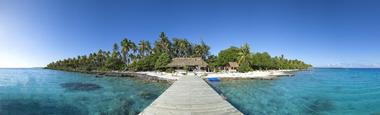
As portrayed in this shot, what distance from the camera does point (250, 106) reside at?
15172mm

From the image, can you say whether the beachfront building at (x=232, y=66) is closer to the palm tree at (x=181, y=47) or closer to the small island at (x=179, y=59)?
the small island at (x=179, y=59)

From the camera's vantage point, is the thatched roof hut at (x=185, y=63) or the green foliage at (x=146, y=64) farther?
the green foliage at (x=146, y=64)

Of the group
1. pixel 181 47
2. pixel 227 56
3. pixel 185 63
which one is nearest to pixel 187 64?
pixel 185 63

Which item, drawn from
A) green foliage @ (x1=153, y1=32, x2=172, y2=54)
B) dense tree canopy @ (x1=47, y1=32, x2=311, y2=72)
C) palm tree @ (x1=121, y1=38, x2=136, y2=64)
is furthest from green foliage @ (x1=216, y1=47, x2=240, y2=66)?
palm tree @ (x1=121, y1=38, x2=136, y2=64)

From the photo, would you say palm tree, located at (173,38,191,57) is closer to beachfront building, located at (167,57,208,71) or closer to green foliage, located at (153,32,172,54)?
green foliage, located at (153,32,172,54)

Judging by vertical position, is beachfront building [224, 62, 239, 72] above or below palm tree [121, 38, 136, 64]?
below

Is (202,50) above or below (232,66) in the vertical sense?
above

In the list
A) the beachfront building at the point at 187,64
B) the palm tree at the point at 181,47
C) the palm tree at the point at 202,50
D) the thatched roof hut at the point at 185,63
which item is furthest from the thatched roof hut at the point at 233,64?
the palm tree at the point at 181,47

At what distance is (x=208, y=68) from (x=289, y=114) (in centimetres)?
4403

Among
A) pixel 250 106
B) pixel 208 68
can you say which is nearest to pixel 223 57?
pixel 208 68

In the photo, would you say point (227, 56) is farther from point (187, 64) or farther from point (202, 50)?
point (187, 64)

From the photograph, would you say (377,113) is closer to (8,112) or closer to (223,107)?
(223,107)

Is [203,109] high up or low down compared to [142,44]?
down

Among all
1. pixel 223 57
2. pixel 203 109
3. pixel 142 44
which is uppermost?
pixel 142 44
